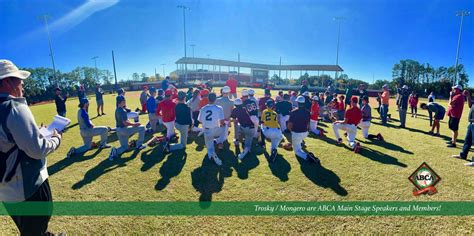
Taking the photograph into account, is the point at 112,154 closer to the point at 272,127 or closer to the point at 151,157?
the point at 151,157

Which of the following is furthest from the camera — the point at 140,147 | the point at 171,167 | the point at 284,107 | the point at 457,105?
the point at 284,107

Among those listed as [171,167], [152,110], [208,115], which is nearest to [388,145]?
[208,115]

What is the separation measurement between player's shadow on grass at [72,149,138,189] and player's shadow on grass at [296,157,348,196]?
16.9ft

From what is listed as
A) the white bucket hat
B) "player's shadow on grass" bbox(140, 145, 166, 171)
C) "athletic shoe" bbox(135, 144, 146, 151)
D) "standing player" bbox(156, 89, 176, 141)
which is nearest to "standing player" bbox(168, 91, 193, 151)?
"player's shadow on grass" bbox(140, 145, 166, 171)

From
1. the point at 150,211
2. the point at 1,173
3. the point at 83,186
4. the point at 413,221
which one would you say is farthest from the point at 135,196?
the point at 413,221

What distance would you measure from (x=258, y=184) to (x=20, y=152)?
4229 mm

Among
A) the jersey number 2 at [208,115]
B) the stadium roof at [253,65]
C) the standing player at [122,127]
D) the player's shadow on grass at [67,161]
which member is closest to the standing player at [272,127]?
the jersey number 2 at [208,115]

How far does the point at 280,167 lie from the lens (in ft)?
20.4

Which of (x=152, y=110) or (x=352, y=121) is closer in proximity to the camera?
(x=352, y=121)

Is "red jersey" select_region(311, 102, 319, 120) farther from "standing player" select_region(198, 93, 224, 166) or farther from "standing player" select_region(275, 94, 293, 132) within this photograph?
"standing player" select_region(198, 93, 224, 166)

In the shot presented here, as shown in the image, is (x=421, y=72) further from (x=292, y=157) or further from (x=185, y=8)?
(x=292, y=157)

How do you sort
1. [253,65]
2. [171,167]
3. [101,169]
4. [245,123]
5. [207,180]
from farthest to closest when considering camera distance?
1. [253,65]
2. [245,123]
3. [171,167]
4. [101,169]
5. [207,180]

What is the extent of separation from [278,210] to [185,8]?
2299 inches

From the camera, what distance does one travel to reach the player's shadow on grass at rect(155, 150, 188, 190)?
17.6ft
